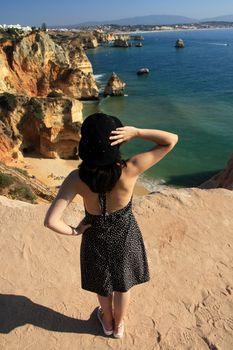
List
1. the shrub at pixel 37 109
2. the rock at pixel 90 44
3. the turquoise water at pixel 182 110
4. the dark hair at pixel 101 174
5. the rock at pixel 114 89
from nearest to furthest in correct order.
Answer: the dark hair at pixel 101 174
the shrub at pixel 37 109
the turquoise water at pixel 182 110
the rock at pixel 114 89
the rock at pixel 90 44

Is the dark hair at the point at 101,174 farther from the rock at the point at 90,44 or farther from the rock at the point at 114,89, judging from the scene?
the rock at the point at 90,44

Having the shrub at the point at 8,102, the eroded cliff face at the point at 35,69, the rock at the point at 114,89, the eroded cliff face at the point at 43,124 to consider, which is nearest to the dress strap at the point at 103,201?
the eroded cliff face at the point at 43,124

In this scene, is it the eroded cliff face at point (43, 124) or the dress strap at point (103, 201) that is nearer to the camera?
the dress strap at point (103, 201)

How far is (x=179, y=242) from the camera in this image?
636cm

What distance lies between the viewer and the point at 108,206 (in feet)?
12.0

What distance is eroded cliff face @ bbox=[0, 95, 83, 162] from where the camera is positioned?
76.7 feet

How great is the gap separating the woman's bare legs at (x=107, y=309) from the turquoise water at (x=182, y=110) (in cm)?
1871

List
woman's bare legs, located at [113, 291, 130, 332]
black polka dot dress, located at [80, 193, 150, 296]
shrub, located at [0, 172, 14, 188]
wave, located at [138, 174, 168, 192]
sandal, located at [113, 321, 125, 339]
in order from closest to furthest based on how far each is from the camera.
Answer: black polka dot dress, located at [80, 193, 150, 296] < woman's bare legs, located at [113, 291, 130, 332] < sandal, located at [113, 321, 125, 339] < shrub, located at [0, 172, 14, 188] < wave, located at [138, 174, 168, 192]

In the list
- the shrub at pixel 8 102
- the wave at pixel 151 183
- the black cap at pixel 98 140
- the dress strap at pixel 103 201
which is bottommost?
the wave at pixel 151 183

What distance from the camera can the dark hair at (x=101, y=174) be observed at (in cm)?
332

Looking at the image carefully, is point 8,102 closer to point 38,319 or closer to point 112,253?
point 38,319

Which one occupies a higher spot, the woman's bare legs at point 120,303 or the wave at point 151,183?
the woman's bare legs at point 120,303

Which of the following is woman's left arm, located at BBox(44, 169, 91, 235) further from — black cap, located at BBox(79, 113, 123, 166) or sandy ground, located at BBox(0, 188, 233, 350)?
sandy ground, located at BBox(0, 188, 233, 350)

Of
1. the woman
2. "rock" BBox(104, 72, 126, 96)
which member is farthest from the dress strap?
"rock" BBox(104, 72, 126, 96)
